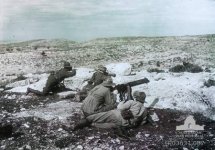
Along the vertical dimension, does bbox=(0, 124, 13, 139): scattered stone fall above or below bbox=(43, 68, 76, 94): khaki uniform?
below

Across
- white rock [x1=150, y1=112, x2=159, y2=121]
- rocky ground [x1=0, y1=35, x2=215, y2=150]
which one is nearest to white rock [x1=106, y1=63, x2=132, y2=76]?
rocky ground [x1=0, y1=35, x2=215, y2=150]

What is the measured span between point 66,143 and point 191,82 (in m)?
6.00

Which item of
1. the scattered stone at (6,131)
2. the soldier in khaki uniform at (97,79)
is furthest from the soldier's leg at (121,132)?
the soldier in khaki uniform at (97,79)

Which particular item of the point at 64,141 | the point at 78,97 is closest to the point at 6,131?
the point at 64,141

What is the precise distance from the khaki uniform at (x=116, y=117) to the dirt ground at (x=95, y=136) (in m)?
0.15

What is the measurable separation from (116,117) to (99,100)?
0.52 metres

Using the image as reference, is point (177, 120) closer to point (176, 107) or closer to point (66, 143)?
point (176, 107)

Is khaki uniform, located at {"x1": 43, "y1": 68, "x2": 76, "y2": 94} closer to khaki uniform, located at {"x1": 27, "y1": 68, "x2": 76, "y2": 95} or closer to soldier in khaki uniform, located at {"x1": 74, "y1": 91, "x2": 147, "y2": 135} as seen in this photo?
khaki uniform, located at {"x1": 27, "y1": 68, "x2": 76, "y2": 95}

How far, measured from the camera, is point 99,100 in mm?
7629

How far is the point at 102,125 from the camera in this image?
25.1 ft

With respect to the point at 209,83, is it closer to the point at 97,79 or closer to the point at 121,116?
the point at 97,79

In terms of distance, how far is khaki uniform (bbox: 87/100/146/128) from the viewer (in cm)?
753

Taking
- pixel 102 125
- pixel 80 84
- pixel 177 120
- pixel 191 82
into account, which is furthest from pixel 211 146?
pixel 80 84

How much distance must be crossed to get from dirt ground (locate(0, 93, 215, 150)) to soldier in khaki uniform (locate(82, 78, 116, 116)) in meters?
0.44
